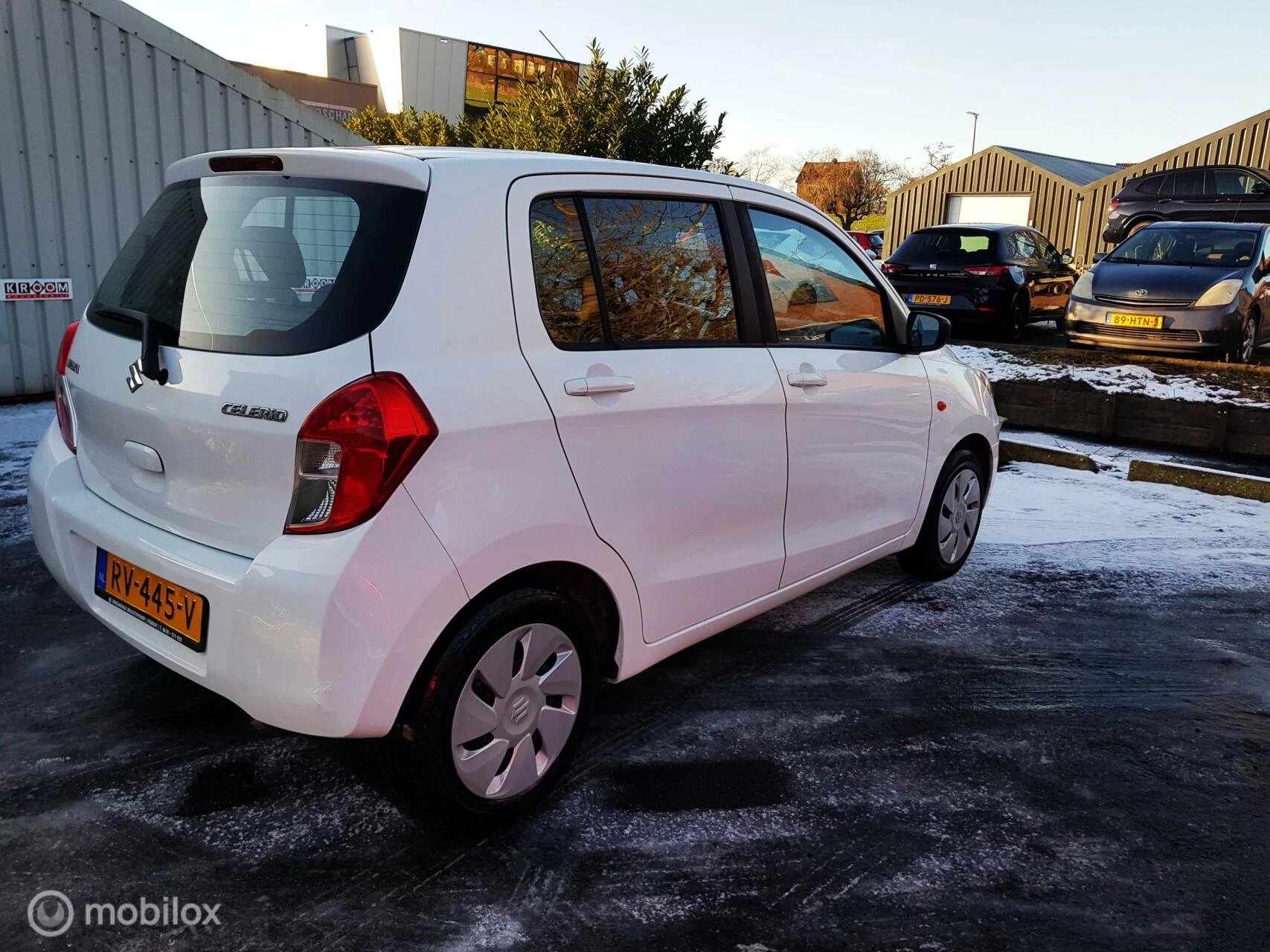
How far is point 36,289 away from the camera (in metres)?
8.01

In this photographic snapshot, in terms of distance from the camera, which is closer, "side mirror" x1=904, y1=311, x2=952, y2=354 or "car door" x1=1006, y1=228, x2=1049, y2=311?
"side mirror" x1=904, y1=311, x2=952, y2=354

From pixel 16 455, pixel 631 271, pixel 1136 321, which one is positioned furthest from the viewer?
pixel 1136 321

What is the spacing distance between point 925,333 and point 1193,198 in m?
17.5

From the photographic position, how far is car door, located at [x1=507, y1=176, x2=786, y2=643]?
8.79ft

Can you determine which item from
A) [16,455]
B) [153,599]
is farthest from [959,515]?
[16,455]

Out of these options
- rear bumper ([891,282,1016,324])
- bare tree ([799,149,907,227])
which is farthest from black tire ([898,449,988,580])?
bare tree ([799,149,907,227])

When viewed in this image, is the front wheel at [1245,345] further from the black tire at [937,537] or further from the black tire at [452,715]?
the black tire at [452,715]

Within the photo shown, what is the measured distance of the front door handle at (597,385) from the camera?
8.66ft

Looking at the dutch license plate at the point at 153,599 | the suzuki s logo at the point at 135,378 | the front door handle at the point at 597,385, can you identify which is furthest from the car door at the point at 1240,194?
the dutch license plate at the point at 153,599

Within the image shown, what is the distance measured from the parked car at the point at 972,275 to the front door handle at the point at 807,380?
8892 millimetres

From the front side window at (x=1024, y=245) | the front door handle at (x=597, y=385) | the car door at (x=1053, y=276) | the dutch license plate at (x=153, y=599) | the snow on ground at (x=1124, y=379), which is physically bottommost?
the dutch license plate at (x=153, y=599)

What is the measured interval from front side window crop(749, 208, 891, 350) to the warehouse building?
26.1 metres

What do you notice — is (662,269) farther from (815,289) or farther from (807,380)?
(815,289)

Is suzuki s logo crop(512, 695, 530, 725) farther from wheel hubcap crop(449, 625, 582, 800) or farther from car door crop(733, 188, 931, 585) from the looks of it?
car door crop(733, 188, 931, 585)
